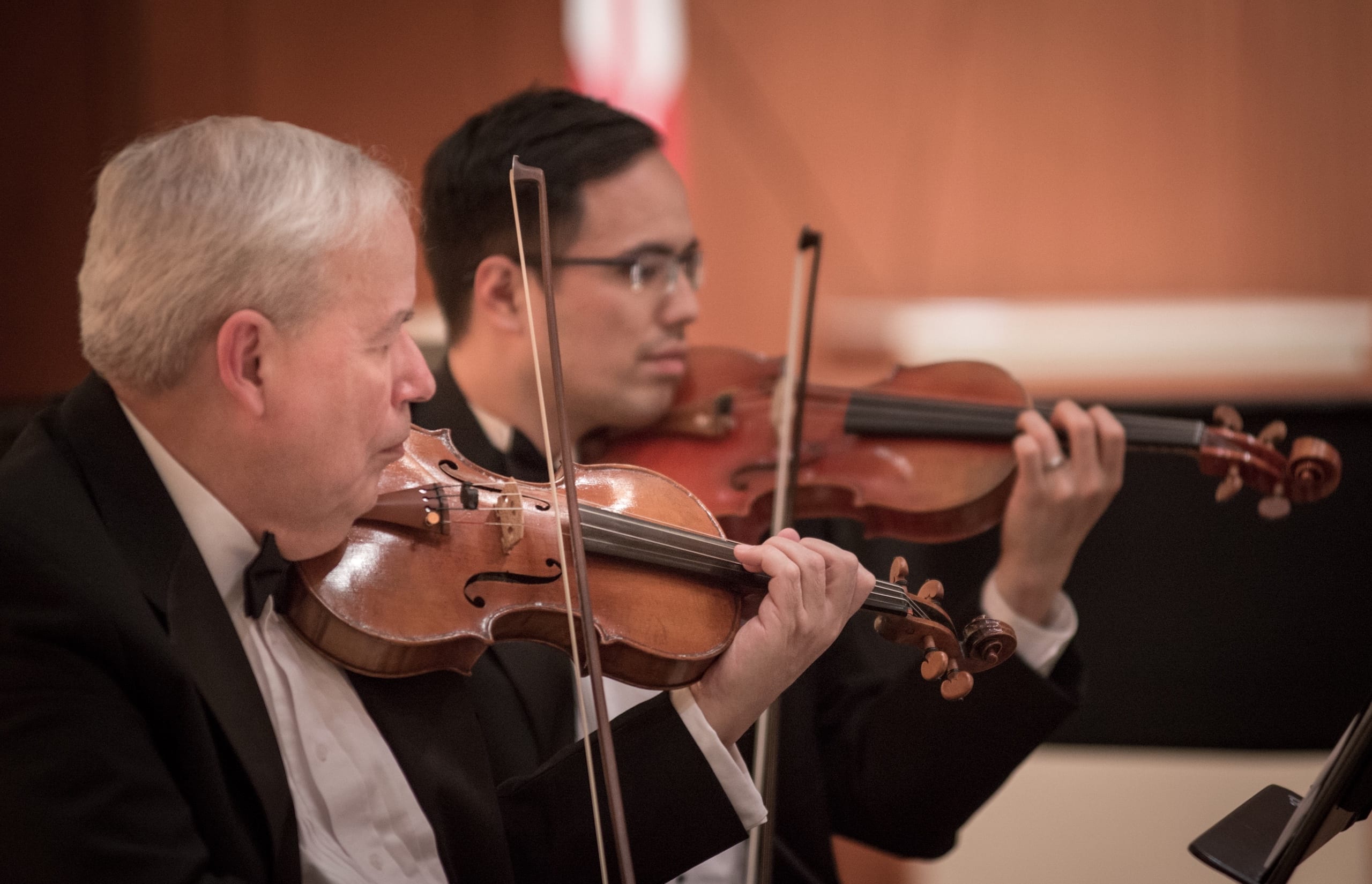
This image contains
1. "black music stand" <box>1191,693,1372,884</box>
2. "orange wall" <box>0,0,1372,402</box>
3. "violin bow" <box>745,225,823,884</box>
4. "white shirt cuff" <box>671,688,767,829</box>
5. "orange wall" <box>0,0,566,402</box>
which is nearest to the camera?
"black music stand" <box>1191,693,1372,884</box>

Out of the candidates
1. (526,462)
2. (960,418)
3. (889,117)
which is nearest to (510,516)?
(526,462)

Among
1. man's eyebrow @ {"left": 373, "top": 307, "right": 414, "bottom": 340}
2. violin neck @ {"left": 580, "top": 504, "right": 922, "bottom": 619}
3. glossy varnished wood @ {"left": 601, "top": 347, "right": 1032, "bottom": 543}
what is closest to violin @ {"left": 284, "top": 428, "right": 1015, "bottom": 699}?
violin neck @ {"left": 580, "top": 504, "right": 922, "bottom": 619}

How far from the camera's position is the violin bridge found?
3.12 feet

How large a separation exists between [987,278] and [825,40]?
63 cm

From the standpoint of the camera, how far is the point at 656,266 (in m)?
1.34

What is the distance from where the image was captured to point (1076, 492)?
4.51 feet

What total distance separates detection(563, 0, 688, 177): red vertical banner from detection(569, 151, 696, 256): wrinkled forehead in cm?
137

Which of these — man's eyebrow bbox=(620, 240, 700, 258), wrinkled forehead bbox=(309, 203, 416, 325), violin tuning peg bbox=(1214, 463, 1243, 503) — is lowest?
violin tuning peg bbox=(1214, 463, 1243, 503)

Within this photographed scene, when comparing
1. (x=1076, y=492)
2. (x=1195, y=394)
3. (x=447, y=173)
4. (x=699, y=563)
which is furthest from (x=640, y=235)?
(x=1195, y=394)

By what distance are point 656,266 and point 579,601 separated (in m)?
0.52

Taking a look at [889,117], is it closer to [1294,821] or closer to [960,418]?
[960,418]

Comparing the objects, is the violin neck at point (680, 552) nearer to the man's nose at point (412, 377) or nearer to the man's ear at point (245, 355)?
the man's nose at point (412, 377)

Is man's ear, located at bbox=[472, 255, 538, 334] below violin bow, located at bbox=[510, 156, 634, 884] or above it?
above

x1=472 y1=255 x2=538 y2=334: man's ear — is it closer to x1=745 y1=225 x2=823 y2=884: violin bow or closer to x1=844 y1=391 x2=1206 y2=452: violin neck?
x1=745 y1=225 x2=823 y2=884: violin bow
